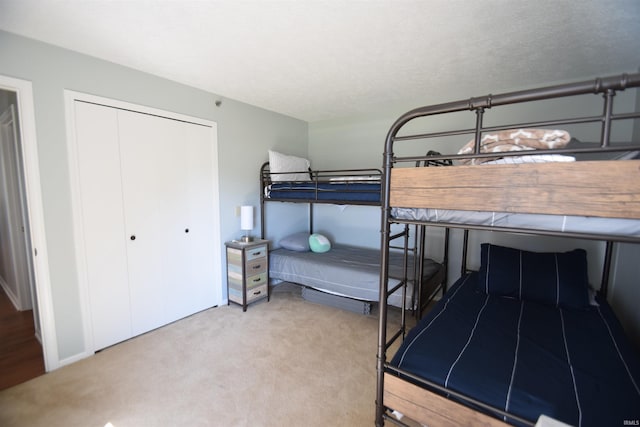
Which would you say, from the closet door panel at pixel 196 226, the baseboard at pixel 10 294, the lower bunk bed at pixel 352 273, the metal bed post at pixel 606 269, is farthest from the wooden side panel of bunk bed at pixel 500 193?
the baseboard at pixel 10 294

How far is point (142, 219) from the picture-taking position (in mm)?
2477

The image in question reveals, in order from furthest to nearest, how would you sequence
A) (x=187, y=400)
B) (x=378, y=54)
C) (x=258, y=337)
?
(x=258, y=337) → (x=378, y=54) → (x=187, y=400)

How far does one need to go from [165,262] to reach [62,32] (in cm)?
188

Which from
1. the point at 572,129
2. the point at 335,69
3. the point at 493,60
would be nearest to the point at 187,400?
the point at 335,69

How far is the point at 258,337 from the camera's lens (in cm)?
248

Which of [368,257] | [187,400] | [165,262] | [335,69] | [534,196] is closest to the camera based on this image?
[534,196]

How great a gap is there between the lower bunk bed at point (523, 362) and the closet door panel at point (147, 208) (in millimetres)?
2264

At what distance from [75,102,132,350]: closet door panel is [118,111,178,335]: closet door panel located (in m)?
0.06

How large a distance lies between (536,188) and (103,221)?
9.28 ft

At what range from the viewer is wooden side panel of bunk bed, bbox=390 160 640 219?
33.9 inches

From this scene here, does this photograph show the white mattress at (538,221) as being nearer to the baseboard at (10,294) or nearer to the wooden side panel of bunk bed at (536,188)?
the wooden side panel of bunk bed at (536,188)

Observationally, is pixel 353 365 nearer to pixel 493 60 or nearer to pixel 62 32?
pixel 493 60

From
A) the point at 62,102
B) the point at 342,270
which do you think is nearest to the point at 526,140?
the point at 342,270

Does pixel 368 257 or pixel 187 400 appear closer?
pixel 187 400
